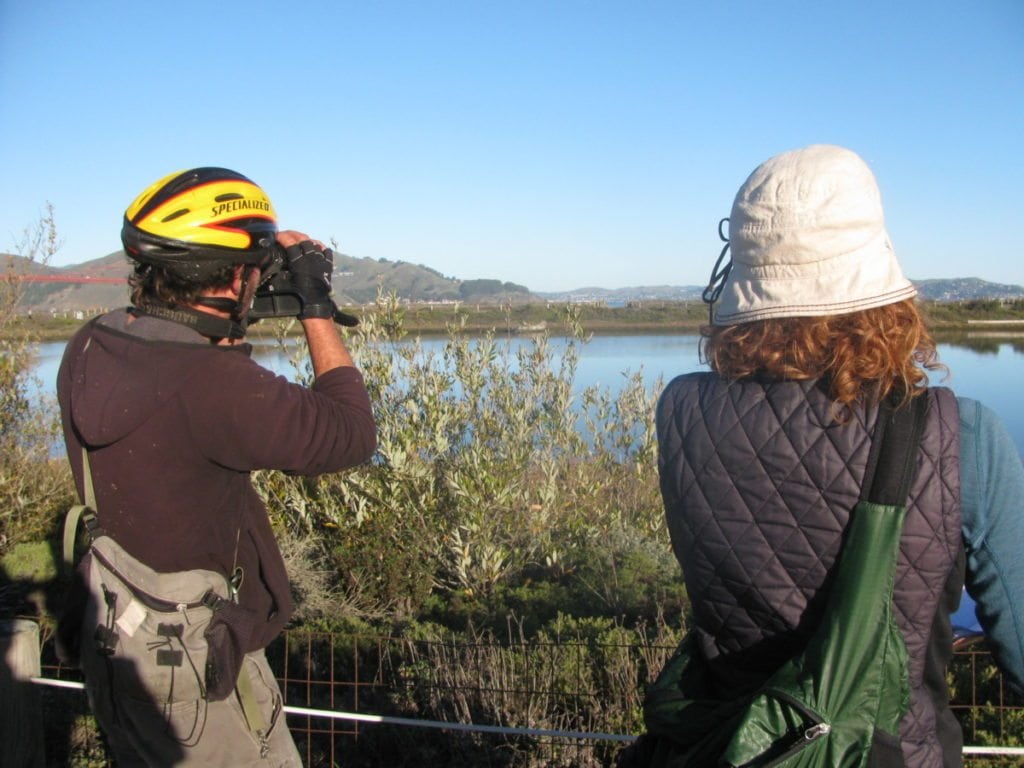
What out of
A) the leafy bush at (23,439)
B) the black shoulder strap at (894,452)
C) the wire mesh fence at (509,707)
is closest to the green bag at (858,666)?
the black shoulder strap at (894,452)

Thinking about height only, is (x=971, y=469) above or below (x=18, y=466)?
above

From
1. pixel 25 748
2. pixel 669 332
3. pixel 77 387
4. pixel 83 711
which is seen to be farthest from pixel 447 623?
pixel 669 332

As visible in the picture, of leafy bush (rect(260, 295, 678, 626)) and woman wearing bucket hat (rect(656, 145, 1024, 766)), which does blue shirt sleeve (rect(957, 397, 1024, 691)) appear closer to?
→ woman wearing bucket hat (rect(656, 145, 1024, 766))

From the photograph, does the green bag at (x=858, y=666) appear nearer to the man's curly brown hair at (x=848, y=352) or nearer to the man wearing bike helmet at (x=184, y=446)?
the man's curly brown hair at (x=848, y=352)

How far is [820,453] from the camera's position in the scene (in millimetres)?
1441

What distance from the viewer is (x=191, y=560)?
2059mm

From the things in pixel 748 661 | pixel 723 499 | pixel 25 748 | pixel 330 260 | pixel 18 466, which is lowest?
pixel 25 748

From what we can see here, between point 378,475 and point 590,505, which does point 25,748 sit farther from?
point 590,505

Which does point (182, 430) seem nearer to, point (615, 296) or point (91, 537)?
point (91, 537)

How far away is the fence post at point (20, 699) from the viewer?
318 centimetres

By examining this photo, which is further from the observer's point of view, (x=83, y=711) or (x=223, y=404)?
(x=83, y=711)

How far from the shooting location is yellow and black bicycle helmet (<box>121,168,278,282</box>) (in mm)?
2031

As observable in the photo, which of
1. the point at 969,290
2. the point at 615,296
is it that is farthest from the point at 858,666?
the point at 615,296

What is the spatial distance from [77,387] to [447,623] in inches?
171
